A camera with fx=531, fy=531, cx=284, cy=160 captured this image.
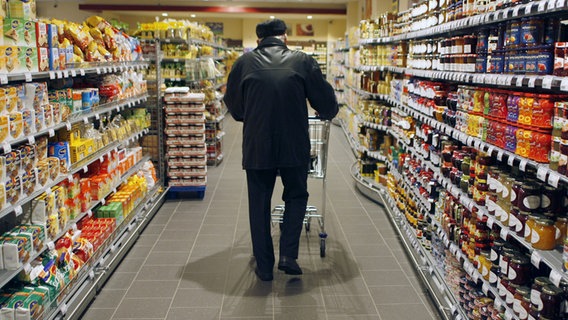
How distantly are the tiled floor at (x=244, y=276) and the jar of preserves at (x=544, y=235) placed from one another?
137 cm

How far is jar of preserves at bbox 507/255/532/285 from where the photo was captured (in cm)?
279

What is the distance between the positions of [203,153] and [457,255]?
3.97 m

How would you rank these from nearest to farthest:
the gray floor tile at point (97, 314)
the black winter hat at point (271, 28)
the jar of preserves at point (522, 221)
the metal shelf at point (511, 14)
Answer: the metal shelf at point (511, 14) → the jar of preserves at point (522, 221) → the gray floor tile at point (97, 314) → the black winter hat at point (271, 28)

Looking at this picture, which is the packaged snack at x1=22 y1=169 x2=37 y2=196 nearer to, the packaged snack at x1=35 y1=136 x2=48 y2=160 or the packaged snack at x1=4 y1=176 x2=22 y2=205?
the packaged snack at x1=4 y1=176 x2=22 y2=205

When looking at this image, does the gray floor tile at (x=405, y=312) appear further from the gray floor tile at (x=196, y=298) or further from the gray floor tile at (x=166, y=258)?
the gray floor tile at (x=166, y=258)

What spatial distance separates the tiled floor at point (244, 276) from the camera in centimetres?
382

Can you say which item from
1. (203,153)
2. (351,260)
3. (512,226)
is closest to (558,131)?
(512,226)

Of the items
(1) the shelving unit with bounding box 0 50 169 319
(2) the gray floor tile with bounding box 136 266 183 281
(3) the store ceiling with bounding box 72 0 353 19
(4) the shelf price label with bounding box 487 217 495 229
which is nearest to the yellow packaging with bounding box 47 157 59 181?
(1) the shelving unit with bounding box 0 50 169 319

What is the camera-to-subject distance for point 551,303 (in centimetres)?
246

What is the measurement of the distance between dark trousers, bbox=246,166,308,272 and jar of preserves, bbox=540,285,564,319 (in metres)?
2.13

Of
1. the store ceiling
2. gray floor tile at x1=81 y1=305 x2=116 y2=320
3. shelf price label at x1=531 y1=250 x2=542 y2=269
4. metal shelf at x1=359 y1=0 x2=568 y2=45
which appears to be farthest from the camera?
the store ceiling

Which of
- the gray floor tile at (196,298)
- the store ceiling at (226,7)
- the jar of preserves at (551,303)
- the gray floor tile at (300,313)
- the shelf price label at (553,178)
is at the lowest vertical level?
the gray floor tile at (300,313)

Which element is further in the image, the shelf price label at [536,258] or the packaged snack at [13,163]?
the packaged snack at [13,163]

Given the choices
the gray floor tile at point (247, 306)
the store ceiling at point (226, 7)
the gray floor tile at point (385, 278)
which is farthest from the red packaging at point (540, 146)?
the store ceiling at point (226, 7)
